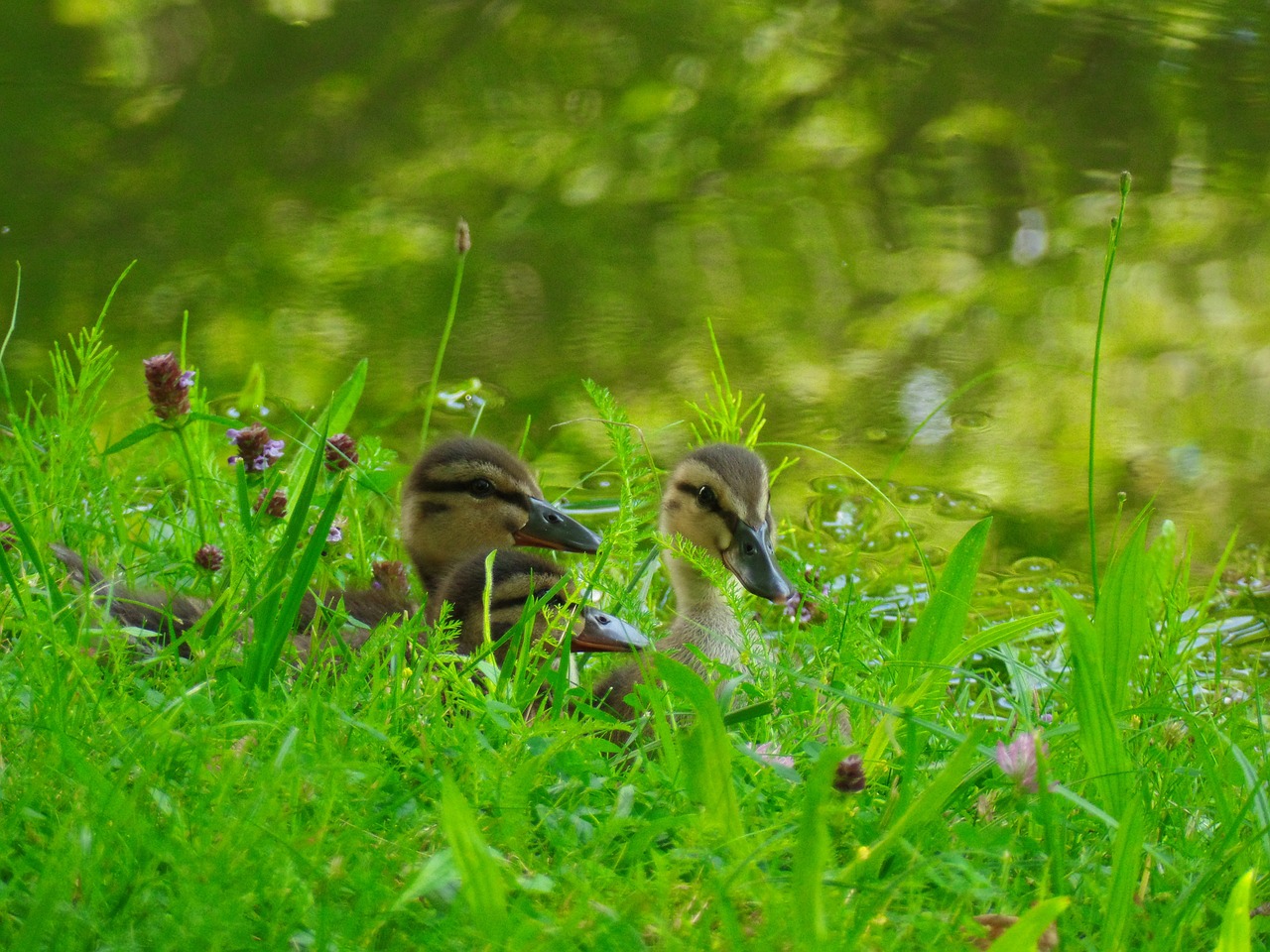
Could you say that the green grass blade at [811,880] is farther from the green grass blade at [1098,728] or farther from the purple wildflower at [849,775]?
the green grass blade at [1098,728]

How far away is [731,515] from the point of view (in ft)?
11.4

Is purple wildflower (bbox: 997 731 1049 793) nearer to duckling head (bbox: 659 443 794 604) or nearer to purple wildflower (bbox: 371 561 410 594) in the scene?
duckling head (bbox: 659 443 794 604)

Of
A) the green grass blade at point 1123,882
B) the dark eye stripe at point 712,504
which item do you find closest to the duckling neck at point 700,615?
the dark eye stripe at point 712,504

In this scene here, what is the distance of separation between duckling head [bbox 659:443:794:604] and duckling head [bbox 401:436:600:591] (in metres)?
0.28

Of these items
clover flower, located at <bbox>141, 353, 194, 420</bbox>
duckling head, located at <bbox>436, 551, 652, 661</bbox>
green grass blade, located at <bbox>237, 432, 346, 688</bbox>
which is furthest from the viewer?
clover flower, located at <bbox>141, 353, 194, 420</bbox>

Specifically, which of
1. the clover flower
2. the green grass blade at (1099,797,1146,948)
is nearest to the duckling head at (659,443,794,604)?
the clover flower

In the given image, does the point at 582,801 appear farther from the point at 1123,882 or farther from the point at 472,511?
the point at 472,511

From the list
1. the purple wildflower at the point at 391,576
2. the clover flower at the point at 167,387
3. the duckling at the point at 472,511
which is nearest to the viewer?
the clover flower at the point at 167,387

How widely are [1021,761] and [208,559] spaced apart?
70.4 inches

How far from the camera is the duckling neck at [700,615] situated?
3.39 m

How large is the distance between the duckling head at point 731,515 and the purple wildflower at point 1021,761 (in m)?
1.33

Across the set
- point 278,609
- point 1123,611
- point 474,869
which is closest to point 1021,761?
point 1123,611

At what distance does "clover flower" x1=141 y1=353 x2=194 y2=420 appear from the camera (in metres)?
2.89

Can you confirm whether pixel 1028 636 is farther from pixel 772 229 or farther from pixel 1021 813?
pixel 772 229
